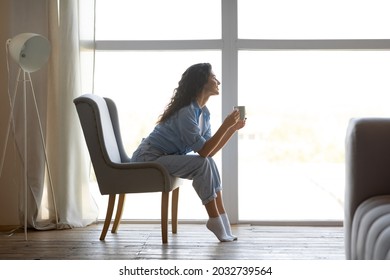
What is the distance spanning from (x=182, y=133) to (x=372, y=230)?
1624 mm

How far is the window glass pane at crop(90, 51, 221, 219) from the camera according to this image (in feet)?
13.7

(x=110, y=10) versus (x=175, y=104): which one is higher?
(x=110, y=10)

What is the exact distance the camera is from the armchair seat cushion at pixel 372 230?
171 centimetres

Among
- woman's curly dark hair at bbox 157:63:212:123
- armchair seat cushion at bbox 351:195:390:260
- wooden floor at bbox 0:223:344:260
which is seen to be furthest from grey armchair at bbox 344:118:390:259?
woman's curly dark hair at bbox 157:63:212:123

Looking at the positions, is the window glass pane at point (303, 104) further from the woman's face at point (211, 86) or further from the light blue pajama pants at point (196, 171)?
the light blue pajama pants at point (196, 171)

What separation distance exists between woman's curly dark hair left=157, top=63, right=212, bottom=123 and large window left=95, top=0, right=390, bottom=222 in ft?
2.22

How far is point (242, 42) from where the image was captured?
406 centimetres

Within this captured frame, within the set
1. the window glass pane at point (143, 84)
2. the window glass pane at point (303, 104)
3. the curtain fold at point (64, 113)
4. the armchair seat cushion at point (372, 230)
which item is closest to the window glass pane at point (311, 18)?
the window glass pane at point (303, 104)

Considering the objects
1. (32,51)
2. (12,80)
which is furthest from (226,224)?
(12,80)

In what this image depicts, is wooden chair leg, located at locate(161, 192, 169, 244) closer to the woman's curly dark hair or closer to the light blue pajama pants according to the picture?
the light blue pajama pants
